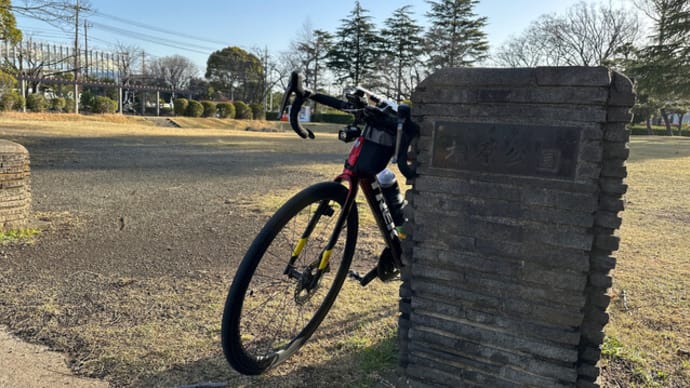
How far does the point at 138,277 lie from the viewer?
3424 millimetres

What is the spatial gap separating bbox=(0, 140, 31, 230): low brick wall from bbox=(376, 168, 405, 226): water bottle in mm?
3441

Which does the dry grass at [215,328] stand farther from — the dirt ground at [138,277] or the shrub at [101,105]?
the shrub at [101,105]

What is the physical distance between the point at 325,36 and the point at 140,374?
50.6m

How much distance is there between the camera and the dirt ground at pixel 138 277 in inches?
90.9

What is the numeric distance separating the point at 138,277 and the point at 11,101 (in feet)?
89.0

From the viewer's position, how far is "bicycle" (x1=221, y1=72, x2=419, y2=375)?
194 cm

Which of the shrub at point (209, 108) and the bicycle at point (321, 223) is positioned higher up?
the shrub at point (209, 108)

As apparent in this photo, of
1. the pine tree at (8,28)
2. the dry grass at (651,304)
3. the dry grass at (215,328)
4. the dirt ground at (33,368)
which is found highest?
the pine tree at (8,28)

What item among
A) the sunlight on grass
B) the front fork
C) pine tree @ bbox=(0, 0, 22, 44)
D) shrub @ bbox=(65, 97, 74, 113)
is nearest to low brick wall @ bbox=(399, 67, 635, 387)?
the front fork

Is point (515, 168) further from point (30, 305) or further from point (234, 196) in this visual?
point (234, 196)

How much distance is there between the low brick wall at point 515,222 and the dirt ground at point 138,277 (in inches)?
24.8

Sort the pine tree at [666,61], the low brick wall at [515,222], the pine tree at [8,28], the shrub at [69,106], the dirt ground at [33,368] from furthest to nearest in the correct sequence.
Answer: the shrub at [69,106] → the pine tree at [666,61] → the pine tree at [8,28] → the dirt ground at [33,368] → the low brick wall at [515,222]

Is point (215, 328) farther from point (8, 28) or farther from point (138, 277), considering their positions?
point (8, 28)

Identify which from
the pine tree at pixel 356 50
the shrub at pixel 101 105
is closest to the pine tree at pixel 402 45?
the pine tree at pixel 356 50
